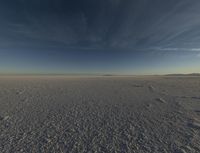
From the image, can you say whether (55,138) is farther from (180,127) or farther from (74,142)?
(180,127)

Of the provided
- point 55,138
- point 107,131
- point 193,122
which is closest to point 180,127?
point 193,122

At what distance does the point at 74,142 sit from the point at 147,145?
9.09 ft

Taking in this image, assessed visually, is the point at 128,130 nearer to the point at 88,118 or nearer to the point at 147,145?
the point at 147,145

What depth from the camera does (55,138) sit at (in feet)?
17.2

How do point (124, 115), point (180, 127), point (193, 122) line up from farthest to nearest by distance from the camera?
point (124, 115) < point (193, 122) < point (180, 127)

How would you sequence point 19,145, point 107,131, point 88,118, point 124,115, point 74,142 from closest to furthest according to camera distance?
point 19,145, point 74,142, point 107,131, point 88,118, point 124,115

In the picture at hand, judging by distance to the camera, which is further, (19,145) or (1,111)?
(1,111)

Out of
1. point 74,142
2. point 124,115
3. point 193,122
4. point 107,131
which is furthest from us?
point 124,115

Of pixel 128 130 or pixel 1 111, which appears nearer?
pixel 128 130

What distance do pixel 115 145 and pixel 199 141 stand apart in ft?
10.9

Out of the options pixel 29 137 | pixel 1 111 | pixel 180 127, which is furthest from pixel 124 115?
pixel 1 111

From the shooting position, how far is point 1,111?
840cm

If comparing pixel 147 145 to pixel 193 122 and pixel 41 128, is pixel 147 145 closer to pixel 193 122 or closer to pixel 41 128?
pixel 193 122

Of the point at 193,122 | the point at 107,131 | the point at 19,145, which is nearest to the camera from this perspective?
the point at 19,145
